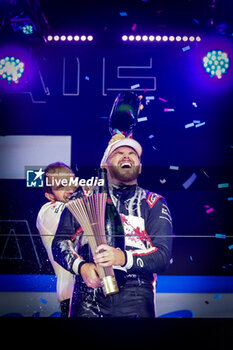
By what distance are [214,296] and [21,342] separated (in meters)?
1.09

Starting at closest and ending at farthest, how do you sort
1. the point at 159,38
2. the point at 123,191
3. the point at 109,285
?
the point at 109,285
the point at 123,191
the point at 159,38

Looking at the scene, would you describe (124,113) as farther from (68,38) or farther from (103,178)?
(68,38)

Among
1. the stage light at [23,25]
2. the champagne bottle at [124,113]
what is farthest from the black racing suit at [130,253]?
the stage light at [23,25]

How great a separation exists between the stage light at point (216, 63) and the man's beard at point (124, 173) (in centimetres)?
74

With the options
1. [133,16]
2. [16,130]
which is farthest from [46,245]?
[133,16]

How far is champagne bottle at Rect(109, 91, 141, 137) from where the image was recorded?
7.56 feet

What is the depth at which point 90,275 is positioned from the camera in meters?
2.09

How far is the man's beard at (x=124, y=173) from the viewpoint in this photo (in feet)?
7.39

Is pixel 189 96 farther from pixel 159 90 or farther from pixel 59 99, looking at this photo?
pixel 59 99

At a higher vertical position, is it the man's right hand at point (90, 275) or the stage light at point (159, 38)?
the stage light at point (159, 38)

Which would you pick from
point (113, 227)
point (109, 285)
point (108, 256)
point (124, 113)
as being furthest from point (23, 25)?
point (109, 285)

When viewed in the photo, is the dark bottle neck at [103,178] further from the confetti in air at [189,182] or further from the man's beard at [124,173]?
the confetti in air at [189,182]

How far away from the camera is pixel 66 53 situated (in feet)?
7.80

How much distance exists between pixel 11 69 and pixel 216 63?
123 cm
